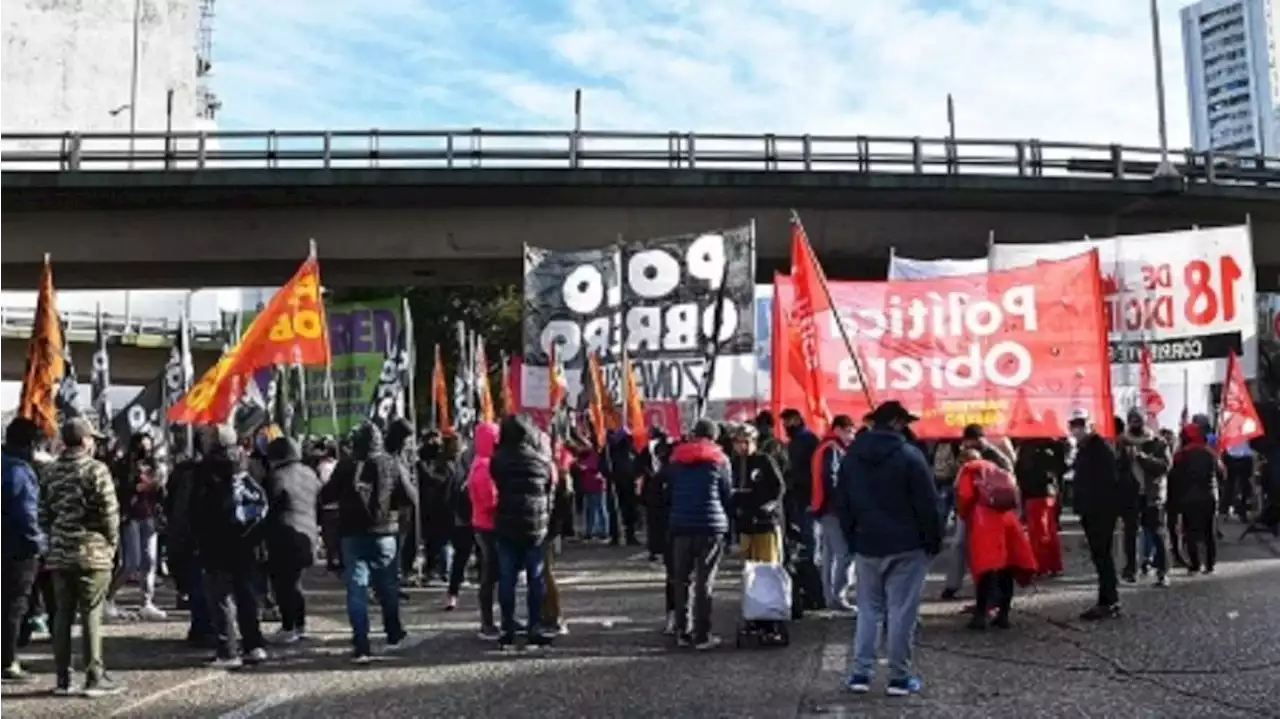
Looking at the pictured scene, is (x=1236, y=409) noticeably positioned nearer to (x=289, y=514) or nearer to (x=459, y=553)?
(x=459, y=553)

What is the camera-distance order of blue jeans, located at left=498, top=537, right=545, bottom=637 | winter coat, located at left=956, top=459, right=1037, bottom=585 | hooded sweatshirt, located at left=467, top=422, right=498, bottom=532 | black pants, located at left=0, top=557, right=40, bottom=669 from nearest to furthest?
black pants, located at left=0, top=557, right=40, bottom=669 < blue jeans, located at left=498, top=537, right=545, bottom=637 < winter coat, located at left=956, top=459, right=1037, bottom=585 < hooded sweatshirt, located at left=467, top=422, right=498, bottom=532

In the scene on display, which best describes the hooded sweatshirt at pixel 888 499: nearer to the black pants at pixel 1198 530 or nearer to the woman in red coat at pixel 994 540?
the woman in red coat at pixel 994 540

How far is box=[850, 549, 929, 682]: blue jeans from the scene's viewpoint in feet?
26.8

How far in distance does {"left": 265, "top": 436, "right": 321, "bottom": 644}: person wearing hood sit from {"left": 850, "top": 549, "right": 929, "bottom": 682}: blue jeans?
181 inches

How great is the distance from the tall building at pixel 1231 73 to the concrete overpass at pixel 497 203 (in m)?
119

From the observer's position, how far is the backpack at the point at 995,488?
10.7 meters

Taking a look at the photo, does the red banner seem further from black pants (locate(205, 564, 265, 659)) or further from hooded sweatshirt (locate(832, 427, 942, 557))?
black pants (locate(205, 564, 265, 659))

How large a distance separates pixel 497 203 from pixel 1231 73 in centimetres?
13706

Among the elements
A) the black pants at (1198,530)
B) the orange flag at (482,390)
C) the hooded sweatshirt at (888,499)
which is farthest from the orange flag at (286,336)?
the black pants at (1198,530)

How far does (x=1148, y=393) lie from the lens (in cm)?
1819

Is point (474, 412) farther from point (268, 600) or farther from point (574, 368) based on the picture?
point (268, 600)

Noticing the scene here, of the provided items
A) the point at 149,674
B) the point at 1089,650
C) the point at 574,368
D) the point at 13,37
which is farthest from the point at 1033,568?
the point at 13,37

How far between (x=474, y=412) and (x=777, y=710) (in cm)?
1672

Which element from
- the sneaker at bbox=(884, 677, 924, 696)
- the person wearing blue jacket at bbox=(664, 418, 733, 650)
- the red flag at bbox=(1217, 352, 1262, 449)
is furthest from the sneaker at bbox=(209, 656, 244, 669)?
the red flag at bbox=(1217, 352, 1262, 449)
